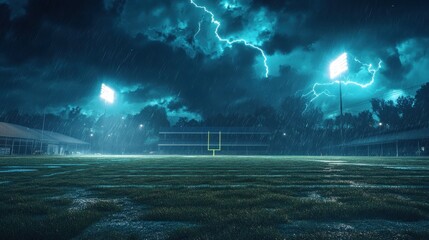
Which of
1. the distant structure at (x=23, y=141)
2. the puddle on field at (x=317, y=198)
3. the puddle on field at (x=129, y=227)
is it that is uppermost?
the distant structure at (x=23, y=141)

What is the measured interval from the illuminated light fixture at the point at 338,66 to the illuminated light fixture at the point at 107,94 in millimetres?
39720

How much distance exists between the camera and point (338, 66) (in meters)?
47.1

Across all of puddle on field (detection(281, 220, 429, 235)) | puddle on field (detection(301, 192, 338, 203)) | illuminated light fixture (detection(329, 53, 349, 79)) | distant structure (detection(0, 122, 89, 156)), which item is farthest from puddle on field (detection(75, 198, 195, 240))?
illuminated light fixture (detection(329, 53, 349, 79))

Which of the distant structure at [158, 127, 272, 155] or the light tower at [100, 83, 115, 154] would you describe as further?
the distant structure at [158, 127, 272, 155]

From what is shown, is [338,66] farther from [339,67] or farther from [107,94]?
[107,94]

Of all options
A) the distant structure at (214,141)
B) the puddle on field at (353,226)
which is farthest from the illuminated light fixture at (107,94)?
the puddle on field at (353,226)

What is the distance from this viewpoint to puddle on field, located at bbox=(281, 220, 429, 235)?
9.05 feet

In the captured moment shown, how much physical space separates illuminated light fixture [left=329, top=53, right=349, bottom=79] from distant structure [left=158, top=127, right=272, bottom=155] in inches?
1017

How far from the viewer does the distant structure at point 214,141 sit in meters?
67.8

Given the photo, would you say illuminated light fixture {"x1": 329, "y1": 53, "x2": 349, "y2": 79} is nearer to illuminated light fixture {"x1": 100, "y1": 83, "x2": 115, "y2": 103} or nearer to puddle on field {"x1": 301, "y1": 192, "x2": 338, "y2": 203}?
illuminated light fixture {"x1": 100, "y1": 83, "x2": 115, "y2": 103}

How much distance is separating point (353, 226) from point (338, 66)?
162 feet

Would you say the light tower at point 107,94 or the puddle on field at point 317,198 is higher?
the light tower at point 107,94

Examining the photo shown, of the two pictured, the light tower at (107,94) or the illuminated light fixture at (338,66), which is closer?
the illuminated light fixture at (338,66)

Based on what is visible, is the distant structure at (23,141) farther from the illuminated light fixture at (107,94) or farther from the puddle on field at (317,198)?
the puddle on field at (317,198)
